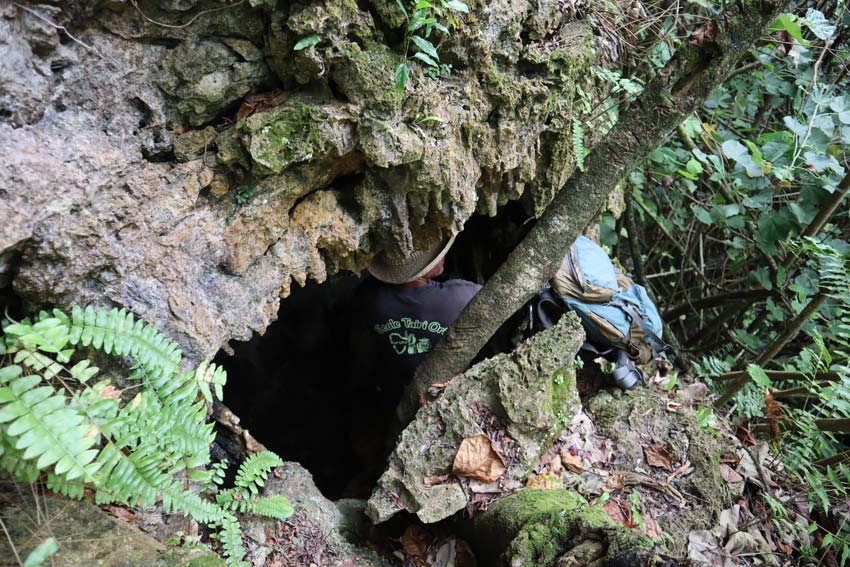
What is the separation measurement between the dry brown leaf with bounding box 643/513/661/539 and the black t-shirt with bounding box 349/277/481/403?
180 cm

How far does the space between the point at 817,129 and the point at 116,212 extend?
5072 millimetres

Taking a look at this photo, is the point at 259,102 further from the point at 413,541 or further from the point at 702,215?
the point at 702,215

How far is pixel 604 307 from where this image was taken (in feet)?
13.4

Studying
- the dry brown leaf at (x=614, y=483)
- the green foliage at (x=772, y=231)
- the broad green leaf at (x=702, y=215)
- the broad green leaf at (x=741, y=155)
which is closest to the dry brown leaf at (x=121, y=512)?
the dry brown leaf at (x=614, y=483)

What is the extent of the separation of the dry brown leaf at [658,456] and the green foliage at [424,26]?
280 centimetres

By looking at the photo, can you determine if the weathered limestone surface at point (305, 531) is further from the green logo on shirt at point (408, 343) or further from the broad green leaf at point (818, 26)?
the broad green leaf at point (818, 26)

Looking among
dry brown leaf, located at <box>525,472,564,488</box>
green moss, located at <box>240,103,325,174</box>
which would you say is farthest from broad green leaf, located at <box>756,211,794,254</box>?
green moss, located at <box>240,103,325,174</box>

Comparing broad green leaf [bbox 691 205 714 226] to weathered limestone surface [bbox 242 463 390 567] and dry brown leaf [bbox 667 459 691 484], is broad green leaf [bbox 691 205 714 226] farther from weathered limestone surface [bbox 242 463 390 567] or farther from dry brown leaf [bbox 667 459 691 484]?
weathered limestone surface [bbox 242 463 390 567]

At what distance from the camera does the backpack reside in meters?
4.04

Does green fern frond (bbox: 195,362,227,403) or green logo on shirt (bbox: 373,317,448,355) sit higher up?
green fern frond (bbox: 195,362,227,403)

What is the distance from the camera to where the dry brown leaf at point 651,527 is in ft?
10.6

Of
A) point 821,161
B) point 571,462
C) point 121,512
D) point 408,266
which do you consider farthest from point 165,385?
point 821,161

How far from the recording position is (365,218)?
3.04 meters

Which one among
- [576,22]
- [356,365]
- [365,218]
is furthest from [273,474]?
[576,22]
